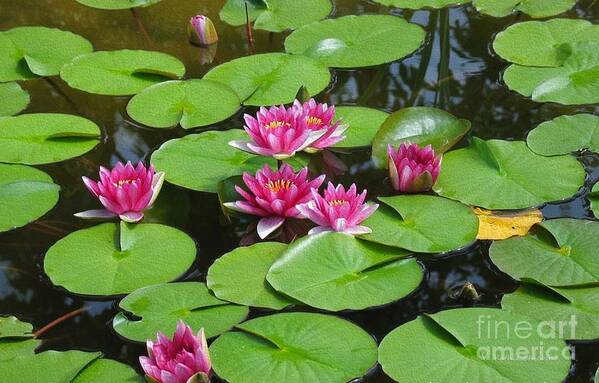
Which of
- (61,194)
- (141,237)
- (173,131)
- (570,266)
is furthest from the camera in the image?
(173,131)

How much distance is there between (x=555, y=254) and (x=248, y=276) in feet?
3.14

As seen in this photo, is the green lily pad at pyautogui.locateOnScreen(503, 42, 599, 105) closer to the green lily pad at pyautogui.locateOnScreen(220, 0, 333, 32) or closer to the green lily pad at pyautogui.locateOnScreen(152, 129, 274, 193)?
the green lily pad at pyautogui.locateOnScreen(220, 0, 333, 32)

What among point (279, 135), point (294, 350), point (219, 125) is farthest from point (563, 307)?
point (219, 125)

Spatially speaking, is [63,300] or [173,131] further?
[173,131]

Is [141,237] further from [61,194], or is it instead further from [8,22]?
[8,22]

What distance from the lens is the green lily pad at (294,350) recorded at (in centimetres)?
217

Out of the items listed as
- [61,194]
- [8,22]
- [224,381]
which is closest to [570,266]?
[224,381]

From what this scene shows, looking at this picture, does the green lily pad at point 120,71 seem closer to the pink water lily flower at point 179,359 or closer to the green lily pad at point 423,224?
the green lily pad at point 423,224

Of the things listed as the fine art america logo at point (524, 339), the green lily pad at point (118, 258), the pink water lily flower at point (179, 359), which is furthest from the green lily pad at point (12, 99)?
the fine art america logo at point (524, 339)

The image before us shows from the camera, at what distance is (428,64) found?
3.82 m

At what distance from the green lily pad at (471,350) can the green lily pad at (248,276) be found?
1.28 ft

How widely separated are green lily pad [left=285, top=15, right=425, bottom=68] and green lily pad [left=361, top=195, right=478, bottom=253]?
1.13m

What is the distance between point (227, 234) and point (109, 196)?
417mm

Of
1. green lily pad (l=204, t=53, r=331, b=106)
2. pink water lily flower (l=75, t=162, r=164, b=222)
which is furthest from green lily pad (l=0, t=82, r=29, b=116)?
pink water lily flower (l=75, t=162, r=164, b=222)
